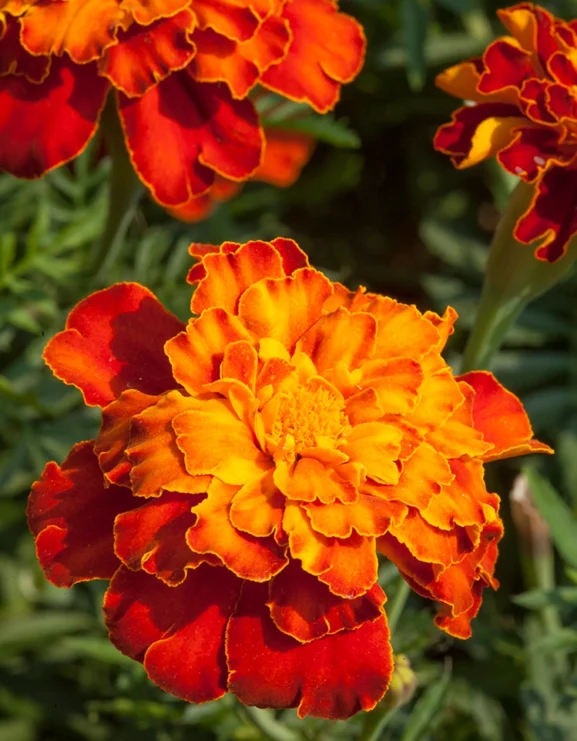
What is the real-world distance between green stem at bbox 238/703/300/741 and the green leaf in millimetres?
333

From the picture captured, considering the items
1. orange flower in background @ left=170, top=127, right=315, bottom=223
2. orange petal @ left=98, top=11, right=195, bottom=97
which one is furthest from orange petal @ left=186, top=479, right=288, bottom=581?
orange flower in background @ left=170, top=127, right=315, bottom=223

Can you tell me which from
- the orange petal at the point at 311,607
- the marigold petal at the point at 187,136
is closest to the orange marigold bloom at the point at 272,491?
the orange petal at the point at 311,607

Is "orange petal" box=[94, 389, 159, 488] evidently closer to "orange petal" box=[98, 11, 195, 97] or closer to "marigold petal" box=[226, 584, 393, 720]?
"marigold petal" box=[226, 584, 393, 720]

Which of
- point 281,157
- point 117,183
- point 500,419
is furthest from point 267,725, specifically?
point 281,157

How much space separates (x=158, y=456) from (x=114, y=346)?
14cm

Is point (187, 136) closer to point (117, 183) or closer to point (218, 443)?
point (117, 183)

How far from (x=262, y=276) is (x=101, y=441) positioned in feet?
0.59

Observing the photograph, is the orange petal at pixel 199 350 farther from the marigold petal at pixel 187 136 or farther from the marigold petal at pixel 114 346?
the marigold petal at pixel 187 136

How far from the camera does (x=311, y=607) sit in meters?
0.73

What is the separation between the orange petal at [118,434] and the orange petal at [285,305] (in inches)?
3.8

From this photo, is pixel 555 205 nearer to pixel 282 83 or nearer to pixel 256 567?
pixel 282 83

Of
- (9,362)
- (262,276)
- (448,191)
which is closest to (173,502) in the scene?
(262,276)

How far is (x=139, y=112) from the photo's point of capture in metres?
0.95

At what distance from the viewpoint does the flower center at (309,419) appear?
2.54 feet
